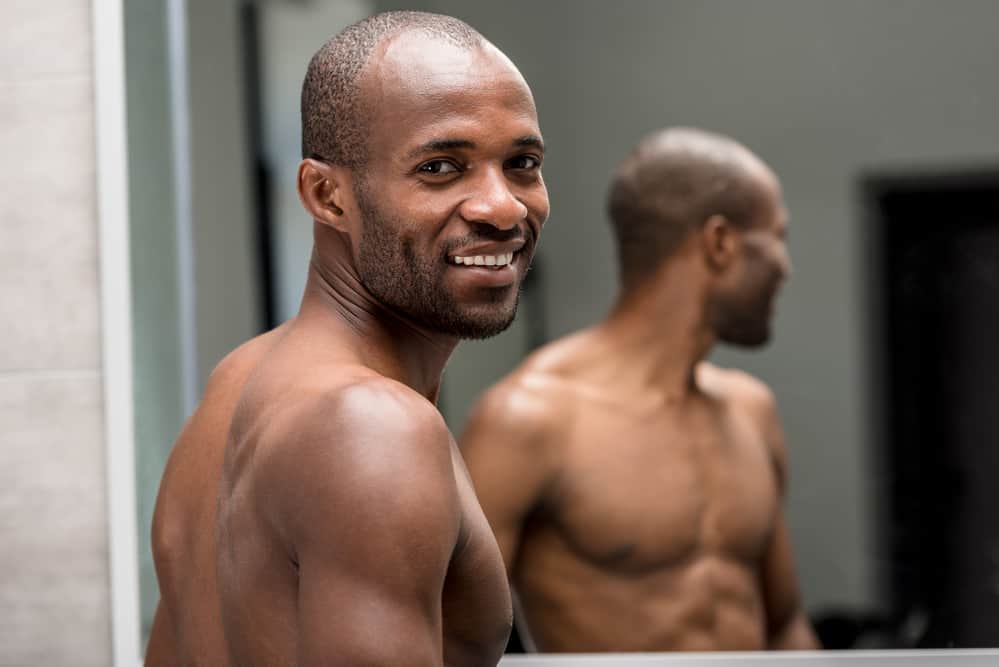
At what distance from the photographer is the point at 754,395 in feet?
6.94

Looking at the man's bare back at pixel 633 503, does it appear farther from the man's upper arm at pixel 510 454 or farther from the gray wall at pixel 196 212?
the gray wall at pixel 196 212

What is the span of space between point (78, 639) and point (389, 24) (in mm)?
1125

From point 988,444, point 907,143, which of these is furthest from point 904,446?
point 907,143

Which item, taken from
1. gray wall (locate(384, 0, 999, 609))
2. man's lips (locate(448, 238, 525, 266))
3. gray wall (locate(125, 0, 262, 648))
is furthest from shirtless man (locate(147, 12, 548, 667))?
gray wall (locate(384, 0, 999, 609))

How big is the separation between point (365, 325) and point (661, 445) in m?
1.10

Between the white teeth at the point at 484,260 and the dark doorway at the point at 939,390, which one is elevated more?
the white teeth at the point at 484,260

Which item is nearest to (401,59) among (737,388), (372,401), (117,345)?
(372,401)

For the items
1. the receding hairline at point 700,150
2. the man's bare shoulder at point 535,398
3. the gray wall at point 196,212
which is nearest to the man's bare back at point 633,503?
the man's bare shoulder at point 535,398

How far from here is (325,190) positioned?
3.67ft

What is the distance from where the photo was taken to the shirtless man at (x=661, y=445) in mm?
2043

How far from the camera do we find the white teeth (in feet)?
3.52

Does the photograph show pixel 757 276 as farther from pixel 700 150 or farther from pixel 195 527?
pixel 195 527

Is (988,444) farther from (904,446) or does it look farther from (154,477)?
(154,477)

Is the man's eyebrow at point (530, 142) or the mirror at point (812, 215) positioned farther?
the mirror at point (812, 215)
